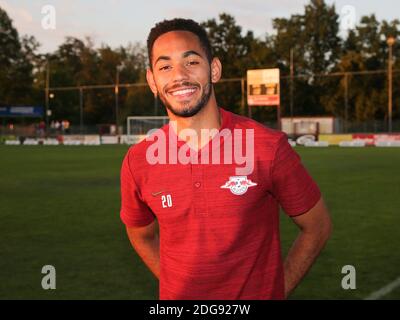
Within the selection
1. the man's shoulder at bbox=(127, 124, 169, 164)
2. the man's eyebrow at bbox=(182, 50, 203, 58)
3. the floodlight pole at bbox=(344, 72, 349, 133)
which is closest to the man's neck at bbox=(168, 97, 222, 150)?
the man's shoulder at bbox=(127, 124, 169, 164)

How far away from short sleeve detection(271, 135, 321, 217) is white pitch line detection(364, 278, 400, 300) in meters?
4.37

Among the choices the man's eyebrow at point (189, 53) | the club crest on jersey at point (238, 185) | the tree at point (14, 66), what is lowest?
the club crest on jersey at point (238, 185)

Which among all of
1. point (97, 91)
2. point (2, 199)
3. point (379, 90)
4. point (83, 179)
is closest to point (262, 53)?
point (379, 90)

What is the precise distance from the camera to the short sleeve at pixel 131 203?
3.08 metres

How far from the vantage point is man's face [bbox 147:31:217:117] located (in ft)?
9.55

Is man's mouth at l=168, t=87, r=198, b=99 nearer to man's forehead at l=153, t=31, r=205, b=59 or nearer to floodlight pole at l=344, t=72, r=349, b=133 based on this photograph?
man's forehead at l=153, t=31, r=205, b=59

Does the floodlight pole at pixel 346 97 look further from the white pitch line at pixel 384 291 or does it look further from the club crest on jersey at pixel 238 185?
the club crest on jersey at pixel 238 185

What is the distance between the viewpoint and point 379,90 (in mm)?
72438

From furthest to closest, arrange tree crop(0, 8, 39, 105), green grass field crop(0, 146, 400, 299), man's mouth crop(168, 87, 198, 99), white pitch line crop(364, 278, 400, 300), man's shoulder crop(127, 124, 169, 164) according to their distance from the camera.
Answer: tree crop(0, 8, 39, 105) < green grass field crop(0, 146, 400, 299) < white pitch line crop(364, 278, 400, 300) < man's shoulder crop(127, 124, 169, 164) < man's mouth crop(168, 87, 198, 99)

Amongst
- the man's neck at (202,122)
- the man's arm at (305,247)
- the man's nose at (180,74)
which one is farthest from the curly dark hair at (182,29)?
the man's arm at (305,247)

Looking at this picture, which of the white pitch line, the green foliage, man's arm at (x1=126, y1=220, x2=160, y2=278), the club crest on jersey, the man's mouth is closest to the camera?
the club crest on jersey

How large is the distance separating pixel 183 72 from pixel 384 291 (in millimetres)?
5156
